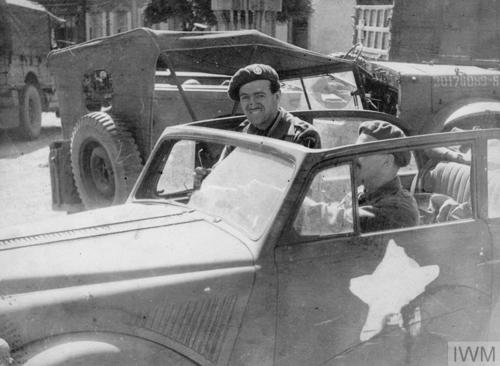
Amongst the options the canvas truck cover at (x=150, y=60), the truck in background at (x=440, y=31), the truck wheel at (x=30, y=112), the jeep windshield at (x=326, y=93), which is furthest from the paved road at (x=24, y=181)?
the truck in background at (x=440, y=31)

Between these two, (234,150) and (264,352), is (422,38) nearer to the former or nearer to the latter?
(234,150)

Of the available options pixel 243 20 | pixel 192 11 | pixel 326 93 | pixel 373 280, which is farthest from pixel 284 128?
pixel 192 11

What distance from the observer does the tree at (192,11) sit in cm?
1922

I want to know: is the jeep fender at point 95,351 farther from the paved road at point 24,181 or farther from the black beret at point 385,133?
the paved road at point 24,181

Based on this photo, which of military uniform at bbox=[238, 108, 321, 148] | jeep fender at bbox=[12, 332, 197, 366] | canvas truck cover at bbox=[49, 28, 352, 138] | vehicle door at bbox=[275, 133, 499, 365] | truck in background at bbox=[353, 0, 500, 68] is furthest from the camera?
truck in background at bbox=[353, 0, 500, 68]

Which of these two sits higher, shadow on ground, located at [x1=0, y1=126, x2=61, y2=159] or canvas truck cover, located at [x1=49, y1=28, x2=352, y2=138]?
canvas truck cover, located at [x1=49, y1=28, x2=352, y2=138]

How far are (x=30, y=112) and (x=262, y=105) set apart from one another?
10362mm

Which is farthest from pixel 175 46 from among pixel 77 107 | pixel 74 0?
pixel 74 0

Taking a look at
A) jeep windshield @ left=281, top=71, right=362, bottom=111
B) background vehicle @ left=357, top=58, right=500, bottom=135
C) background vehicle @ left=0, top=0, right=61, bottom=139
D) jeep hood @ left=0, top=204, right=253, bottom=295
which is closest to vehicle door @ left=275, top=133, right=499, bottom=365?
jeep hood @ left=0, top=204, right=253, bottom=295

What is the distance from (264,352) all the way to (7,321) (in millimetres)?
895

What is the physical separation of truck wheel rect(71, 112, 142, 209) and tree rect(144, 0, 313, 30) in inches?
536

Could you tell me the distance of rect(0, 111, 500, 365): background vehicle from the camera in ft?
7.05

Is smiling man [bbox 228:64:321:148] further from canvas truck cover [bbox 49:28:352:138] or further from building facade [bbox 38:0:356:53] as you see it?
building facade [bbox 38:0:356:53]

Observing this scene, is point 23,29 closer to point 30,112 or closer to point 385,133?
point 30,112
